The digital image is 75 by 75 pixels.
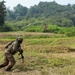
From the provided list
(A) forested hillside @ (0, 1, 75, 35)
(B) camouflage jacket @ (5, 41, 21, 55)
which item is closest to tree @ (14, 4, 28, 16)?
(A) forested hillside @ (0, 1, 75, 35)

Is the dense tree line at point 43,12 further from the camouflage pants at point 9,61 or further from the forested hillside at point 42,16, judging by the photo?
the camouflage pants at point 9,61

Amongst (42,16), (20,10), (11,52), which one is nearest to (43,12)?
(42,16)

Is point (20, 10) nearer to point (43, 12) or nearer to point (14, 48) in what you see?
point (43, 12)

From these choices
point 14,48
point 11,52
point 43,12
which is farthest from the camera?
point 43,12

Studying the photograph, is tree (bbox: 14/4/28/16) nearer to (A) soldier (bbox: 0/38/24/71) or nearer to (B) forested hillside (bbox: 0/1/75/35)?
(B) forested hillside (bbox: 0/1/75/35)

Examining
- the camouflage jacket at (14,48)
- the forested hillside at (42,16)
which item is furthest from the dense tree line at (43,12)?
the camouflage jacket at (14,48)

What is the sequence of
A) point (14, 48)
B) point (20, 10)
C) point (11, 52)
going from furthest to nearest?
point (20, 10), point (11, 52), point (14, 48)

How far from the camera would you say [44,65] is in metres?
13.0

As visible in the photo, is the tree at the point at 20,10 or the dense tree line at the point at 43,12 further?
the tree at the point at 20,10

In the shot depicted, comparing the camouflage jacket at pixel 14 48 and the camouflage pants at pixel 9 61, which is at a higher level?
the camouflage jacket at pixel 14 48

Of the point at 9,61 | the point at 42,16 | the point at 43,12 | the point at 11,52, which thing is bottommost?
the point at 42,16

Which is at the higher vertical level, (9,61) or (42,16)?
(9,61)

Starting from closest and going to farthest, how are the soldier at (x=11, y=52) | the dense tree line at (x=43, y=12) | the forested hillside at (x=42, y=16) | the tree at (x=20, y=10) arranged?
the soldier at (x=11, y=52) < the forested hillside at (x=42, y=16) < the dense tree line at (x=43, y=12) < the tree at (x=20, y=10)

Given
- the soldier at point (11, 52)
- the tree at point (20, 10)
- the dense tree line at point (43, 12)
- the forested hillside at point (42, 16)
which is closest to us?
the soldier at point (11, 52)
